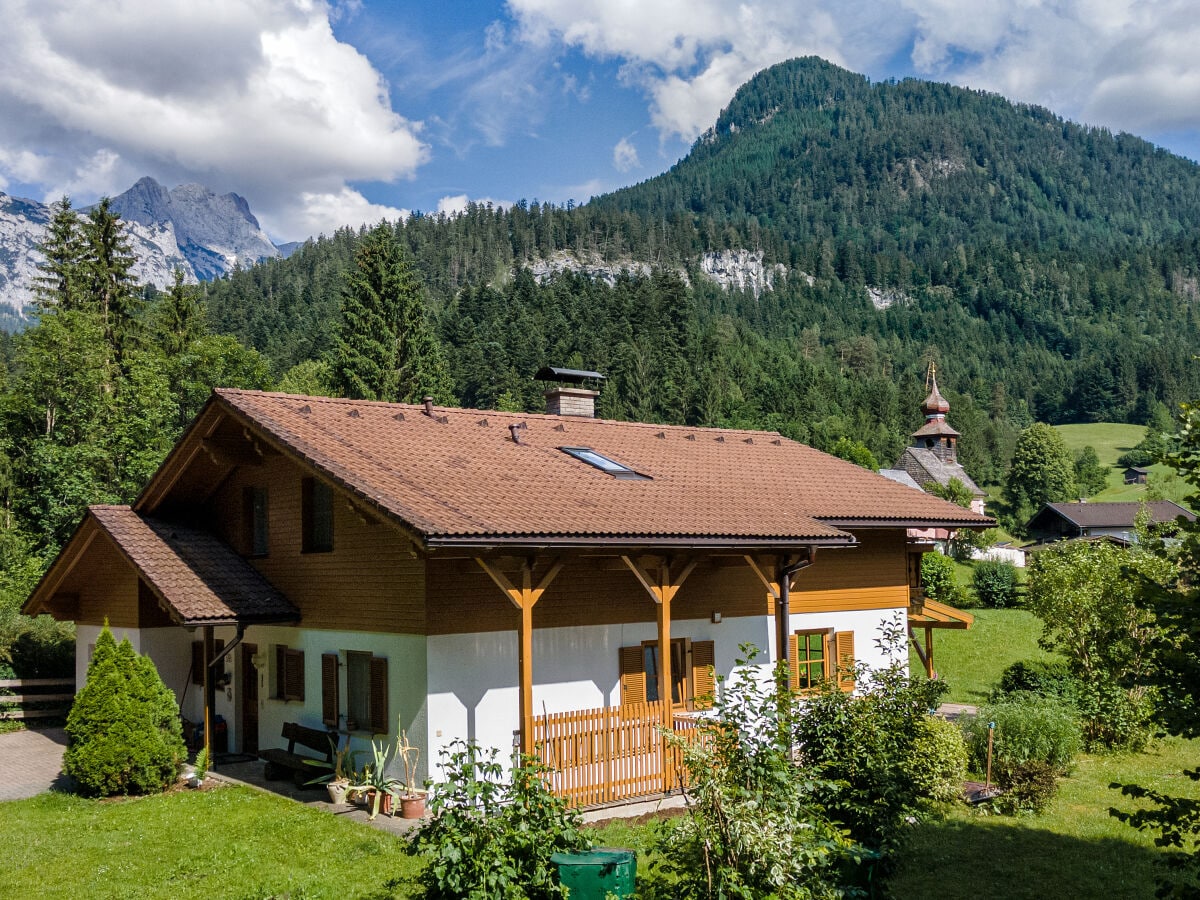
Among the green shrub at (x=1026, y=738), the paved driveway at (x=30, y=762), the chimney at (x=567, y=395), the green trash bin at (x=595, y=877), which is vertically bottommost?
the paved driveway at (x=30, y=762)

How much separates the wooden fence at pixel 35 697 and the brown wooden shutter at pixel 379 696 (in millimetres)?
11467

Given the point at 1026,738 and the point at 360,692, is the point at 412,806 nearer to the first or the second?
the point at 360,692

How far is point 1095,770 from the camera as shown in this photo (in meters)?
15.0

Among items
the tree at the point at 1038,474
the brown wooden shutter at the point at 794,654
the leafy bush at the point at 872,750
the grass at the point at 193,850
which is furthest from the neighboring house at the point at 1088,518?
the grass at the point at 193,850

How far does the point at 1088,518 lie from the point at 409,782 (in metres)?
75.8

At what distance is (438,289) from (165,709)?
114654mm

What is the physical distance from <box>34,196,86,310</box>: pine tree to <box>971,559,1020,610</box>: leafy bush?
38.8m

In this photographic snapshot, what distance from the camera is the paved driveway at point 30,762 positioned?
14695mm

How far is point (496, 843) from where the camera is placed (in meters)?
7.02

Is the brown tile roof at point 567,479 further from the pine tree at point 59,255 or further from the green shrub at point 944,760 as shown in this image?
the pine tree at point 59,255

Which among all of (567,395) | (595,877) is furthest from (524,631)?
(567,395)

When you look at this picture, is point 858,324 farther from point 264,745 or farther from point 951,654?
point 264,745

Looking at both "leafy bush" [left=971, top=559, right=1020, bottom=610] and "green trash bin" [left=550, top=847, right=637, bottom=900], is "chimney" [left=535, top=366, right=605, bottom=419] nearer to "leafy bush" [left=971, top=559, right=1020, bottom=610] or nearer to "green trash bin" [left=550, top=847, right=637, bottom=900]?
"green trash bin" [left=550, top=847, right=637, bottom=900]

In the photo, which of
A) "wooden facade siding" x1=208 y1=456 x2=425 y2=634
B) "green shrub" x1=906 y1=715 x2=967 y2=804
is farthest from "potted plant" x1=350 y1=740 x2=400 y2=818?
"green shrub" x1=906 y1=715 x2=967 y2=804
